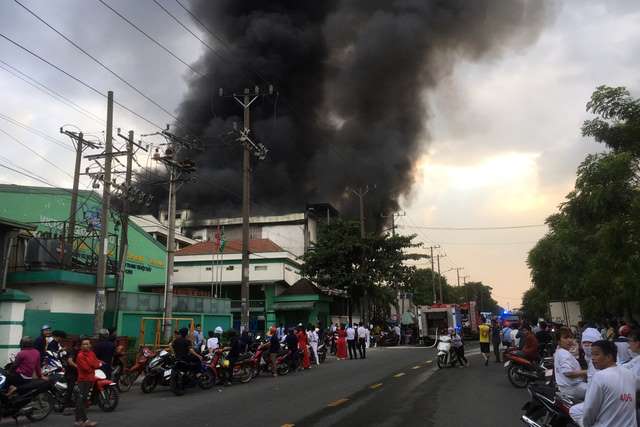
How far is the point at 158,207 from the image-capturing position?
61.7 meters

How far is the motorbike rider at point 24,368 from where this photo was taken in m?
8.61

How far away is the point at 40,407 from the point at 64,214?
21596 mm

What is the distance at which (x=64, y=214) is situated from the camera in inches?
1123

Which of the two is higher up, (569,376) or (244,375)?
(569,376)

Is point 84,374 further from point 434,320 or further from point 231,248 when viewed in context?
point 231,248

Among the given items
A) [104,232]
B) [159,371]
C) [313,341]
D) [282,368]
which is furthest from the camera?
[313,341]

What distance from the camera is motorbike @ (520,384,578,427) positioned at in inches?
233

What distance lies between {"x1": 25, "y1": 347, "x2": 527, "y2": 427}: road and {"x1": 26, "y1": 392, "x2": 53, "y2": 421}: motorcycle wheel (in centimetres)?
22

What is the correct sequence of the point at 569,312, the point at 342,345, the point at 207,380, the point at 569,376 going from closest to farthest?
the point at 569,376 → the point at 207,380 → the point at 342,345 → the point at 569,312

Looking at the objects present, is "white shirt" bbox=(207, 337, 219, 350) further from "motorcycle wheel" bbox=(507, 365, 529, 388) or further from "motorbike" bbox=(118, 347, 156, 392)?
"motorcycle wheel" bbox=(507, 365, 529, 388)

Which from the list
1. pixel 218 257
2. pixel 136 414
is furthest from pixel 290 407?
pixel 218 257

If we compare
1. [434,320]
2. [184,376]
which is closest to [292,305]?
[434,320]

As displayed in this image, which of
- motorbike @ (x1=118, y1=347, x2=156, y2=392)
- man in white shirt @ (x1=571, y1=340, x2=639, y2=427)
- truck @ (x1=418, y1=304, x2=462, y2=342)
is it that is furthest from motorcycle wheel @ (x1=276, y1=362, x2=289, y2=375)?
truck @ (x1=418, y1=304, x2=462, y2=342)

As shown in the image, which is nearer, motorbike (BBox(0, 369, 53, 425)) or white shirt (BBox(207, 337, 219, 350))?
motorbike (BBox(0, 369, 53, 425))
